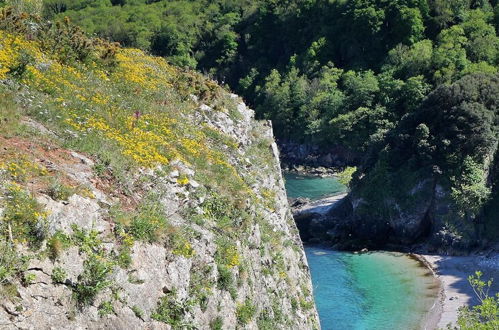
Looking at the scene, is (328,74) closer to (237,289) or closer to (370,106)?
(370,106)

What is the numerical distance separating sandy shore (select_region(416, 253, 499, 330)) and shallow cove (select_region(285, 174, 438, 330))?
0.83 metres

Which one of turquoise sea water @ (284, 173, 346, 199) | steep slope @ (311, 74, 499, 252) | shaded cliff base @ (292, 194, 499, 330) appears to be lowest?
turquoise sea water @ (284, 173, 346, 199)

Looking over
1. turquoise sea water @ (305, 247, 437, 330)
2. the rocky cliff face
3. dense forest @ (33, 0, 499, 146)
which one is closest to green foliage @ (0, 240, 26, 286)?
the rocky cliff face

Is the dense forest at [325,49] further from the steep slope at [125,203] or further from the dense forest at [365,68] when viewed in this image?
the steep slope at [125,203]

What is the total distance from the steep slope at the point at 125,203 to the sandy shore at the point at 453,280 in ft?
57.4

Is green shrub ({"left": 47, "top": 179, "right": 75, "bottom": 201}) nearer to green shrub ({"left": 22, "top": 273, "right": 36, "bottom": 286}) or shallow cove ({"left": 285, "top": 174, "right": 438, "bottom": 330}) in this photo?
green shrub ({"left": 22, "top": 273, "right": 36, "bottom": 286})

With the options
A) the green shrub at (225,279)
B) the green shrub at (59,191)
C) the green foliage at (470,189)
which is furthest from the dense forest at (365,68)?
the green shrub at (225,279)

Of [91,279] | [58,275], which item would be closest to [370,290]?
[91,279]

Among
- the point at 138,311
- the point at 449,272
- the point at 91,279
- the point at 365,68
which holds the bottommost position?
the point at 449,272

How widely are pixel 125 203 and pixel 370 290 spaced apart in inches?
1367

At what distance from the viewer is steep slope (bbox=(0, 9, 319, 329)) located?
35.7ft

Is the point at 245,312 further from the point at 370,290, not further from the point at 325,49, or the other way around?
the point at 325,49

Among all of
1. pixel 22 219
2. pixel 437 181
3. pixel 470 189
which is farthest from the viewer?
pixel 437 181

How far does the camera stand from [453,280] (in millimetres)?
44500
